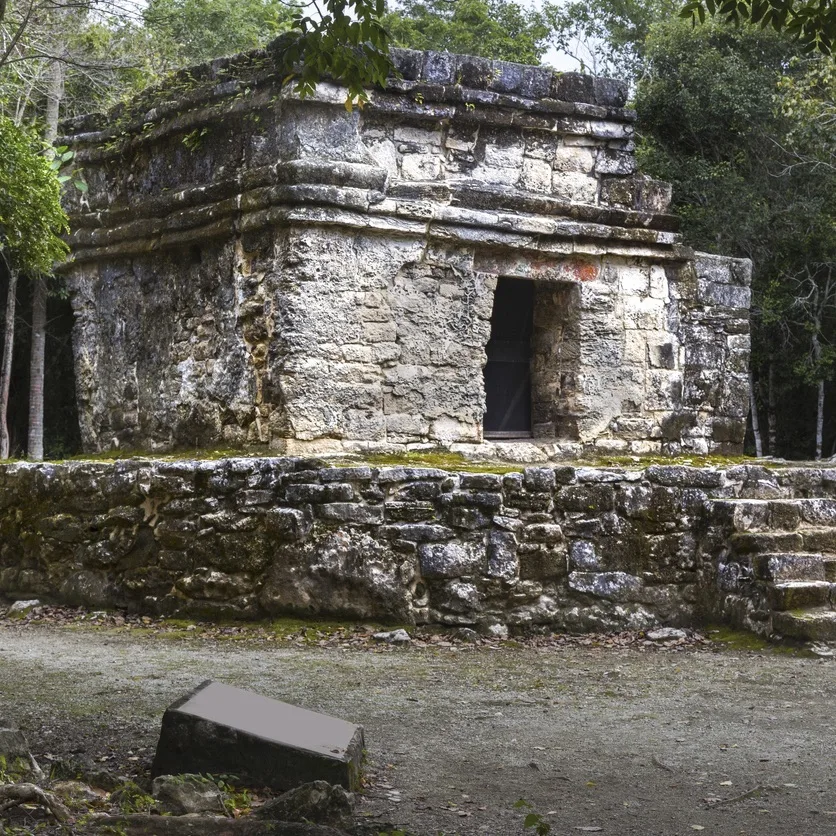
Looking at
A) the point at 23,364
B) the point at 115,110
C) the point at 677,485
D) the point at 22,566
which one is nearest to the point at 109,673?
the point at 22,566

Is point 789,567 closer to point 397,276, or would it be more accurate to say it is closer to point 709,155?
point 397,276

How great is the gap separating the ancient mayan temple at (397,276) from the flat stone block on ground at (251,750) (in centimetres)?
385

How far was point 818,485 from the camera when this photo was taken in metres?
7.83

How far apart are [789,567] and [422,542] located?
7.36 feet

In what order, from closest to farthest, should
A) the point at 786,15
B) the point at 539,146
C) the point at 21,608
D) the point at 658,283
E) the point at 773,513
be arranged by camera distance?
the point at 786,15 < the point at 773,513 < the point at 21,608 < the point at 539,146 < the point at 658,283

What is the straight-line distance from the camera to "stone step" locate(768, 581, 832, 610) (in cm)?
667

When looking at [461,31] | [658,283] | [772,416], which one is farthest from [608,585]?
[461,31]

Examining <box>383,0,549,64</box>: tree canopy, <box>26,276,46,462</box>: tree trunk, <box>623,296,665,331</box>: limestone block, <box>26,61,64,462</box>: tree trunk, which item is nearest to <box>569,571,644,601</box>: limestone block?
<box>623,296,665,331</box>: limestone block

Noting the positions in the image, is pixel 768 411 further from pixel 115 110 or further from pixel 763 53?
pixel 115 110

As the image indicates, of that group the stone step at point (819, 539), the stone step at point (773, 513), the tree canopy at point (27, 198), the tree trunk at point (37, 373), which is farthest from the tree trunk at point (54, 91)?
the stone step at point (819, 539)

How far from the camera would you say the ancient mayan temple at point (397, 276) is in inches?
314

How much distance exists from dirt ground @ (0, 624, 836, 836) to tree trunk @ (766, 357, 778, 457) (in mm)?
12672

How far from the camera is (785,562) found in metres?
6.84

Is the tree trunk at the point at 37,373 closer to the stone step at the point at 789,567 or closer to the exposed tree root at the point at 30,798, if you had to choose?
the stone step at the point at 789,567
